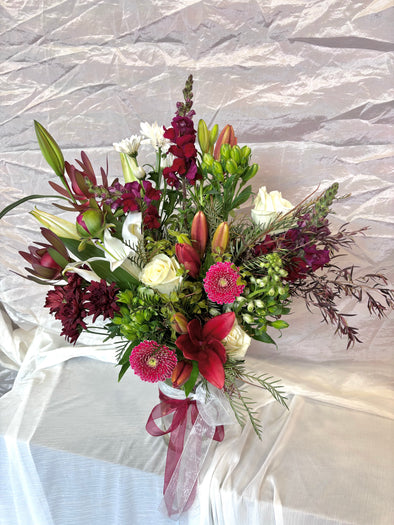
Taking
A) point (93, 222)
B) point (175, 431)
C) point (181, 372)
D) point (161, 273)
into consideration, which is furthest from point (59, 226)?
point (175, 431)

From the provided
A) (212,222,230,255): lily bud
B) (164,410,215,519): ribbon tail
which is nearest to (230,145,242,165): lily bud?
(212,222,230,255): lily bud

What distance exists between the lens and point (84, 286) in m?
0.83

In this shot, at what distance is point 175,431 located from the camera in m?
0.89

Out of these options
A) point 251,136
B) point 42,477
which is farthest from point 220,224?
point 42,477

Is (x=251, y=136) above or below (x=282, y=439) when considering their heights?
above

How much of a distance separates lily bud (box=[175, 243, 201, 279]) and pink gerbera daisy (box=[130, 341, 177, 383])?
0.13m

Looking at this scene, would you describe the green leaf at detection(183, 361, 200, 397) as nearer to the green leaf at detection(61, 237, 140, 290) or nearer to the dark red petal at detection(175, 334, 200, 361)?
the dark red petal at detection(175, 334, 200, 361)

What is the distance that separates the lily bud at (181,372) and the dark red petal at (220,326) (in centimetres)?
6

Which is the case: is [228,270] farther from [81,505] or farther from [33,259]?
[81,505]

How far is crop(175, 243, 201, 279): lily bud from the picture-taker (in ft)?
2.44

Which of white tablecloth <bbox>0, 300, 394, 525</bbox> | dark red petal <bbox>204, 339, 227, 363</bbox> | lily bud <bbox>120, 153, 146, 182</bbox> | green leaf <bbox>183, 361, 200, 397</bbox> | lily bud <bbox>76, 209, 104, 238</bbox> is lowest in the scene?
white tablecloth <bbox>0, 300, 394, 525</bbox>

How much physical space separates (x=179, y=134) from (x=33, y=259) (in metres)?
0.32

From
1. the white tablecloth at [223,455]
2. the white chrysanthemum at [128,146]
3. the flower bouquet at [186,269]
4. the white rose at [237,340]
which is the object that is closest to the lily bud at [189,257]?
the flower bouquet at [186,269]

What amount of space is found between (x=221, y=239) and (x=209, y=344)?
16 centimetres
